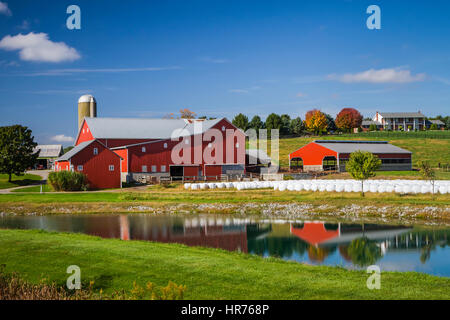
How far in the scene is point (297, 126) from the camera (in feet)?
388

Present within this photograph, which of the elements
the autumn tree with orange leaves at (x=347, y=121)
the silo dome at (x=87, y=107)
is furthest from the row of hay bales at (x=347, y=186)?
the autumn tree with orange leaves at (x=347, y=121)

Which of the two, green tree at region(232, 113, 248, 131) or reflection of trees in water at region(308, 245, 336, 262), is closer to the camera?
reflection of trees in water at region(308, 245, 336, 262)

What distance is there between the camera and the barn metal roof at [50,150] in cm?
8488

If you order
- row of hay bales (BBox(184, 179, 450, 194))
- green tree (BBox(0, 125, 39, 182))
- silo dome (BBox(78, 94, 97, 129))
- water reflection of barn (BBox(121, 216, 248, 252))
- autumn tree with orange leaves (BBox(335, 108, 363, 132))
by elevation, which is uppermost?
autumn tree with orange leaves (BBox(335, 108, 363, 132))

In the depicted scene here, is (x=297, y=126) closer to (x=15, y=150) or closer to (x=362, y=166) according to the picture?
(x=15, y=150)

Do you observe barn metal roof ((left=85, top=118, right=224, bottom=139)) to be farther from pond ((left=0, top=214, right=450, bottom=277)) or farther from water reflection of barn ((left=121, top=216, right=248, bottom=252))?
water reflection of barn ((left=121, top=216, right=248, bottom=252))

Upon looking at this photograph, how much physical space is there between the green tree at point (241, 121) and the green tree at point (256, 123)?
7.67 feet

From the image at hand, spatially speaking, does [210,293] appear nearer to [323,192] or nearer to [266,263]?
[266,263]

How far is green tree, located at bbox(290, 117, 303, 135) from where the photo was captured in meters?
118

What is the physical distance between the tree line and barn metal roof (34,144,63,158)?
44778mm

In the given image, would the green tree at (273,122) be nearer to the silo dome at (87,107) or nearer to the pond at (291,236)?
the silo dome at (87,107)

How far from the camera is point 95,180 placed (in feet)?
146

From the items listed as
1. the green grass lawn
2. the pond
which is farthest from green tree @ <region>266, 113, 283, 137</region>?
the pond
